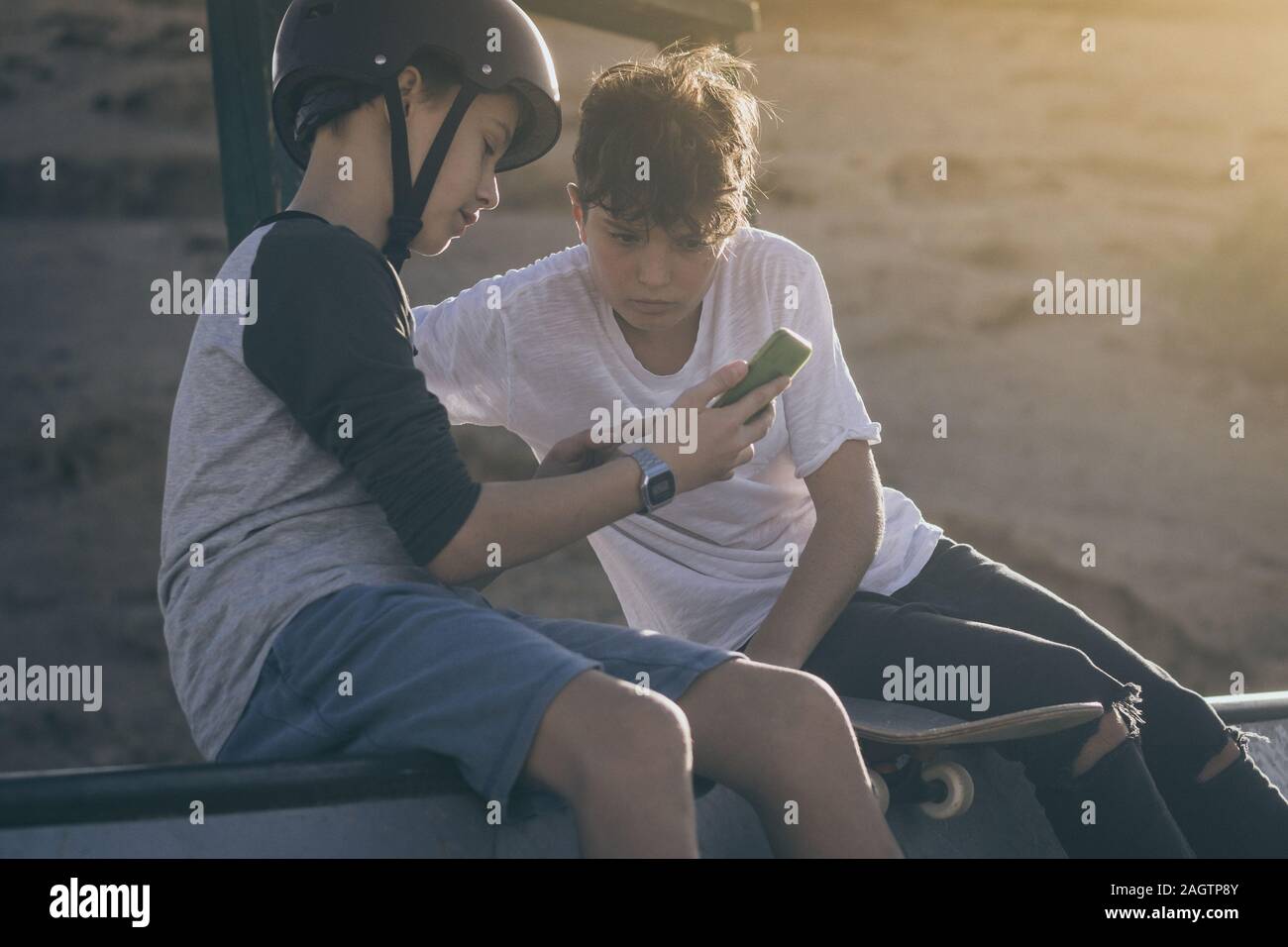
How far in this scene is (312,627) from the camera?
57.2 inches

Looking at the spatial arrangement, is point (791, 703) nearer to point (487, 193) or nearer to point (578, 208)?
point (487, 193)

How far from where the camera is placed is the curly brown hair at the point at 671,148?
1832 millimetres

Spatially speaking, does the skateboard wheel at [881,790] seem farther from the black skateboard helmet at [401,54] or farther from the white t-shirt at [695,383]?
the black skateboard helmet at [401,54]

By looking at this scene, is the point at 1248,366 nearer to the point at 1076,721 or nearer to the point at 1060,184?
the point at 1060,184

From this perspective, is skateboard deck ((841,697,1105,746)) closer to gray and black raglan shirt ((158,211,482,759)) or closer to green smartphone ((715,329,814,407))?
green smartphone ((715,329,814,407))

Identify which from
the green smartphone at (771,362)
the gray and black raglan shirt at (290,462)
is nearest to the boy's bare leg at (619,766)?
the gray and black raglan shirt at (290,462)

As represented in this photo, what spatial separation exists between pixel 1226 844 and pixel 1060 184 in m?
8.54

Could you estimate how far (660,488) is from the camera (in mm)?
1553

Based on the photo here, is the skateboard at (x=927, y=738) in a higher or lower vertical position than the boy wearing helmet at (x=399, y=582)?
lower

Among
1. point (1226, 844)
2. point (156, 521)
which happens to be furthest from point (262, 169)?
point (156, 521)

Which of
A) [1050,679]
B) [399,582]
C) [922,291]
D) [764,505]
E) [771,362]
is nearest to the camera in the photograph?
[399,582]

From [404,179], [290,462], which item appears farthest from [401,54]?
[290,462]

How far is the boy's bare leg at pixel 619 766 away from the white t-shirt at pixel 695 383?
736mm

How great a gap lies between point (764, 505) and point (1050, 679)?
477 millimetres
